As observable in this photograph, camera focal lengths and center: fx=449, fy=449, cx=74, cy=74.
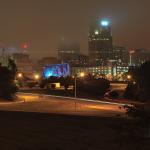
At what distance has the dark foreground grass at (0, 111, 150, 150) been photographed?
44.4ft

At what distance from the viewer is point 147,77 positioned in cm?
7406

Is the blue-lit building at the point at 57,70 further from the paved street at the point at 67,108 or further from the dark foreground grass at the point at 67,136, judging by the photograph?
the dark foreground grass at the point at 67,136

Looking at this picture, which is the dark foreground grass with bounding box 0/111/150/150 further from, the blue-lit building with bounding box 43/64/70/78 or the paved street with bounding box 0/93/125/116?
the blue-lit building with bounding box 43/64/70/78

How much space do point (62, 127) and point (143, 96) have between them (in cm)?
5188

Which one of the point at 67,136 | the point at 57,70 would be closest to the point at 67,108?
the point at 67,136

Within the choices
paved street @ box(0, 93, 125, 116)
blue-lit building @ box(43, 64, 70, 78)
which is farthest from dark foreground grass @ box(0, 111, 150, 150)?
blue-lit building @ box(43, 64, 70, 78)

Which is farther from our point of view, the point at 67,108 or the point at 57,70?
the point at 57,70

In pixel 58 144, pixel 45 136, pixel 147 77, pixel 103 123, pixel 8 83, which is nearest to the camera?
pixel 58 144

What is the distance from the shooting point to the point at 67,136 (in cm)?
1498

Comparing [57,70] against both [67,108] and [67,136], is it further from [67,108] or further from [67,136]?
[67,136]

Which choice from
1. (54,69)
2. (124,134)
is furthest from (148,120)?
(54,69)

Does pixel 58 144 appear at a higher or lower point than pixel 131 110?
lower

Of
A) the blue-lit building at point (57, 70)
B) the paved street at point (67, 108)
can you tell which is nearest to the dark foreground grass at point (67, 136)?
the paved street at point (67, 108)

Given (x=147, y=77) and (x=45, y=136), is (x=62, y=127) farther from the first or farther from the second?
(x=147, y=77)
